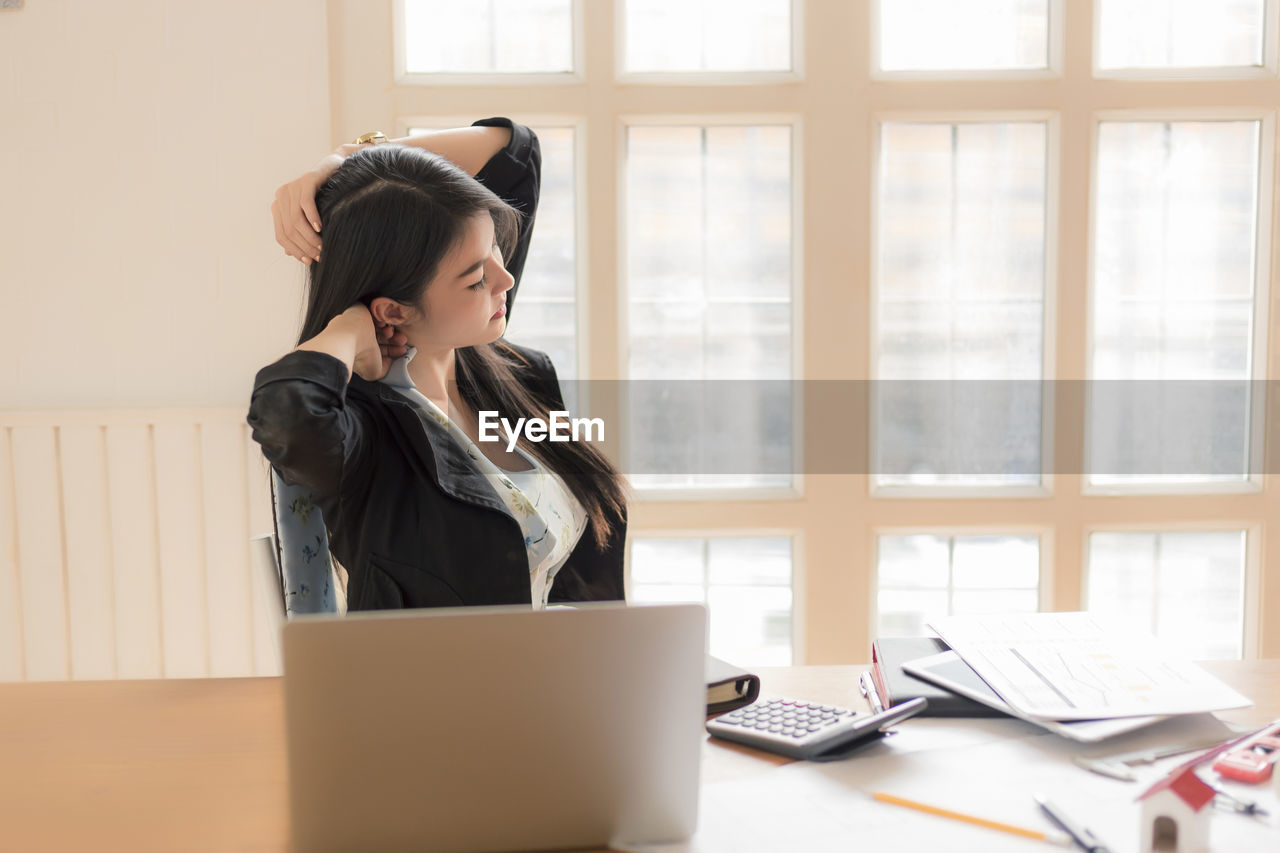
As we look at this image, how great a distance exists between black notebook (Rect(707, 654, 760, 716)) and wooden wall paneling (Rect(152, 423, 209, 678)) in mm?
1602

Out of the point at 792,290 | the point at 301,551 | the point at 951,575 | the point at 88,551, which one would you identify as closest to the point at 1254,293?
the point at 951,575

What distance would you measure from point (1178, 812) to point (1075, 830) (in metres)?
0.07

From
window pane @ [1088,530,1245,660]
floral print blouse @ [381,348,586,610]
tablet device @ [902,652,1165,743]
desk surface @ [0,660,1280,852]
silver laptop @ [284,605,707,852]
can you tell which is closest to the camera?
silver laptop @ [284,605,707,852]

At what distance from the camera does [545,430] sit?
151 centimetres

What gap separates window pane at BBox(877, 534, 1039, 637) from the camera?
8.16 ft

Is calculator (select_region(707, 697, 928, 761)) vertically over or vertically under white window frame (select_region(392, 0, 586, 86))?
under

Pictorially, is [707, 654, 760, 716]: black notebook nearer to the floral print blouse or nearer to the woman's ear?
the floral print blouse

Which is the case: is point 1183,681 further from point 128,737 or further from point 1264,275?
point 1264,275

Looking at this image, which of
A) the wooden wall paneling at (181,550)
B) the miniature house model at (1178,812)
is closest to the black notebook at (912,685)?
the miniature house model at (1178,812)

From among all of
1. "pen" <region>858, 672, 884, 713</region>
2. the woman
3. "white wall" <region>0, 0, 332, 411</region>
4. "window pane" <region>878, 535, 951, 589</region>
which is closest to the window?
"window pane" <region>878, 535, 951, 589</region>

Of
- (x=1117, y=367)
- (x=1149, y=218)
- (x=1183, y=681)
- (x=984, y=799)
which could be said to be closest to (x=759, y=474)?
(x=1117, y=367)

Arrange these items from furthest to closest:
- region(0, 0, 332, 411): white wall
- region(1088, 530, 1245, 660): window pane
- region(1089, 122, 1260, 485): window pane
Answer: region(1088, 530, 1245, 660): window pane < region(1089, 122, 1260, 485): window pane < region(0, 0, 332, 411): white wall

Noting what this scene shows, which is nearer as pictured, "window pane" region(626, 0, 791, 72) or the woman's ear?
the woman's ear

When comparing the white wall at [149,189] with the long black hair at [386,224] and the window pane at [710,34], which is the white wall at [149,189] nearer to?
the window pane at [710,34]
